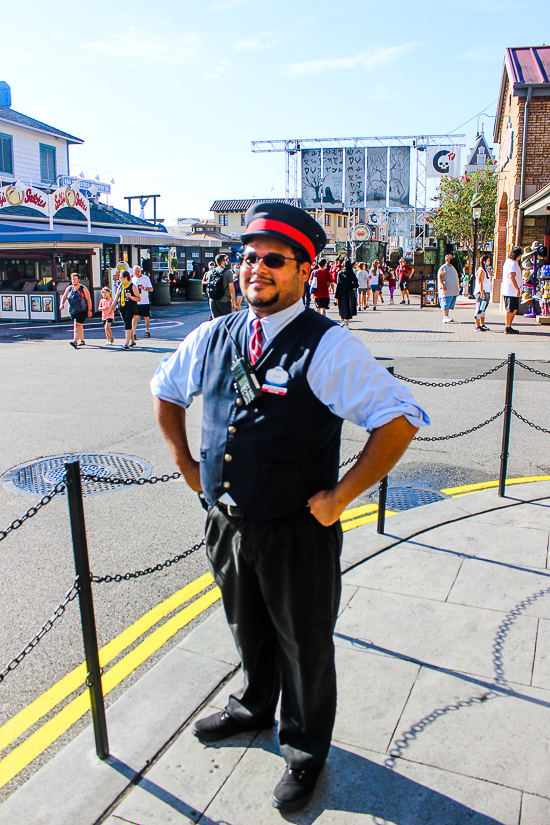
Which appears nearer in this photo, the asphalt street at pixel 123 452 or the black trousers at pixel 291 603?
the black trousers at pixel 291 603

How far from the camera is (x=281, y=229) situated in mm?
2201

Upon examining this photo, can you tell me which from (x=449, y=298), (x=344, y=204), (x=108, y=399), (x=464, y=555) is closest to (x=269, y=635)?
(x=464, y=555)

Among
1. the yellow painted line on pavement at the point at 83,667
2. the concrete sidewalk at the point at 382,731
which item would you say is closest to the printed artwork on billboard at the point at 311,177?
the yellow painted line on pavement at the point at 83,667

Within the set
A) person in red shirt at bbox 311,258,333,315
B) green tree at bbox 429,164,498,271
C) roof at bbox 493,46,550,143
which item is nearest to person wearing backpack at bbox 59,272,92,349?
person in red shirt at bbox 311,258,333,315

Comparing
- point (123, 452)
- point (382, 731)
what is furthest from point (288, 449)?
point (123, 452)

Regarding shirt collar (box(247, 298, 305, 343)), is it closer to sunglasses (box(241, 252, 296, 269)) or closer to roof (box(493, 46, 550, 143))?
sunglasses (box(241, 252, 296, 269))

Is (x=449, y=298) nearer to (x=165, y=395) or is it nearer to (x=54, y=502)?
(x=54, y=502)

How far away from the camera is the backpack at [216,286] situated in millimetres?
14211

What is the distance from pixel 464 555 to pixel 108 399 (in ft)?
Result: 19.9

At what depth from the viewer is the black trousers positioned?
222 centimetres

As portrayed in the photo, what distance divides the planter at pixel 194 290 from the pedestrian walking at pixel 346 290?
46.7 ft

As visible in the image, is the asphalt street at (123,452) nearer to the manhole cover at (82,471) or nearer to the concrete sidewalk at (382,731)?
the manhole cover at (82,471)

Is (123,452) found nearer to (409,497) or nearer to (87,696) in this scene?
(409,497)

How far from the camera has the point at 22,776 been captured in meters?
2.54
